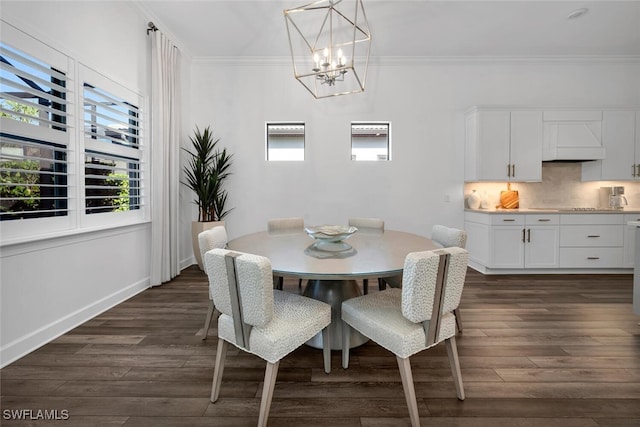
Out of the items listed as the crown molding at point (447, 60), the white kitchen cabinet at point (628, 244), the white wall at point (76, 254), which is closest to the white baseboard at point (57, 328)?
the white wall at point (76, 254)

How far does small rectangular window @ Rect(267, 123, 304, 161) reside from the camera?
4543mm

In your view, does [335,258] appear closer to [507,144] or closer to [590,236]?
[507,144]

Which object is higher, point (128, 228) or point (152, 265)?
point (128, 228)

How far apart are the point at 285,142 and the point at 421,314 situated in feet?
12.1

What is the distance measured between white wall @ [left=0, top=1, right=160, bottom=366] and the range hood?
5162 mm

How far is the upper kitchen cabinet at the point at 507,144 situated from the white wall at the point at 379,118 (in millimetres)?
367

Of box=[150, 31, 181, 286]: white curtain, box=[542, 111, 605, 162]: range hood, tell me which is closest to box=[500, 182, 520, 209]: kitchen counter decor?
box=[542, 111, 605, 162]: range hood

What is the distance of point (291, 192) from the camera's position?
14.8 ft

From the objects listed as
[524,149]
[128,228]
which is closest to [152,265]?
[128,228]

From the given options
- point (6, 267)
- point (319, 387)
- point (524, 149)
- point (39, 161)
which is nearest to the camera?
point (319, 387)

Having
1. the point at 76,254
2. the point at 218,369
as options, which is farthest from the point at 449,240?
the point at 76,254

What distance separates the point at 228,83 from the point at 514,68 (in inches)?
166

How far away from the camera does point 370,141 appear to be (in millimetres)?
4570

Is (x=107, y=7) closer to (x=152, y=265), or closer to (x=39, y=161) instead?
(x=39, y=161)
